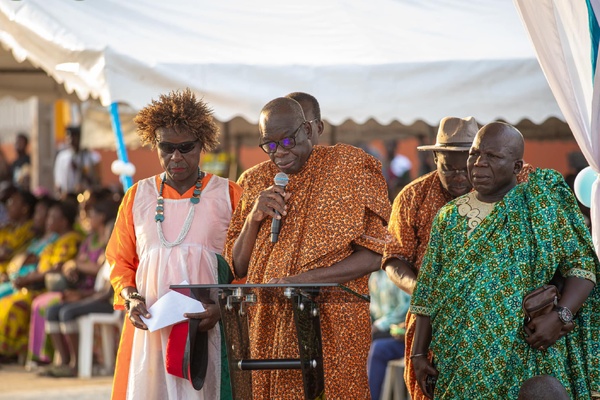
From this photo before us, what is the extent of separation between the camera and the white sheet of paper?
4.88 metres

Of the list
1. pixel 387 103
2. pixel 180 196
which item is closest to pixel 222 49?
pixel 387 103

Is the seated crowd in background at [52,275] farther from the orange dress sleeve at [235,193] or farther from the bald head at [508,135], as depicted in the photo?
the bald head at [508,135]

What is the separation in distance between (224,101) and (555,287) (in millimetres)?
3616

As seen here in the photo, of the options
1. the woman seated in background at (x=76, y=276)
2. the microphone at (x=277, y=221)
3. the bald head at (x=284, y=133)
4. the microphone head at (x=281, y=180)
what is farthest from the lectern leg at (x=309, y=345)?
the woman seated in background at (x=76, y=276)

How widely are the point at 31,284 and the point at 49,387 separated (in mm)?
→ 1791

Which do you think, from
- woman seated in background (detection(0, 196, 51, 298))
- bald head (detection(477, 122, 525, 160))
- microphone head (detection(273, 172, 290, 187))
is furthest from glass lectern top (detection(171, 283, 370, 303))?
woman seated in background (detection(0, 196, 51, 298))

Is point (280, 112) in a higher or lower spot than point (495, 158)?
higher

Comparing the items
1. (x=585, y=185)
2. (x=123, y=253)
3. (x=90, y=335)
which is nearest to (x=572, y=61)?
(x=585, y=185)

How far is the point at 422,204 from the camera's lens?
5.24m

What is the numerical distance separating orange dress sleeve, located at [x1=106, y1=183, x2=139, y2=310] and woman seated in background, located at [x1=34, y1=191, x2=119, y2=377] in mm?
4843

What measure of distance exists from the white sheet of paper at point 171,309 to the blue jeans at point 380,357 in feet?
11.4

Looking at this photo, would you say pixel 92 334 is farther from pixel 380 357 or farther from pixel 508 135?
pixel 508 135

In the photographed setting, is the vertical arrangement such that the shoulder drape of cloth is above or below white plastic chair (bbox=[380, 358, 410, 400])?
above

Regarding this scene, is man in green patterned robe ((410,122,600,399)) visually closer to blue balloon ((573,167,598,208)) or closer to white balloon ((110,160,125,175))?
blue balloon ((573,167,598,208))
